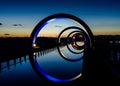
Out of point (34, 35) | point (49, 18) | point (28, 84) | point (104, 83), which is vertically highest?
point (49, 18)

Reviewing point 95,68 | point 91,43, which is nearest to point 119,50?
point 91,43

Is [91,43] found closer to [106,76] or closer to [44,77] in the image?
[44,77]

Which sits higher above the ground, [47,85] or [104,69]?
[104,69]

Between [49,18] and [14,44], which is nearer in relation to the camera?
[49,18]

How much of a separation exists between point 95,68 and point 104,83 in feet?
3.84

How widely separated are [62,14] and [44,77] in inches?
180

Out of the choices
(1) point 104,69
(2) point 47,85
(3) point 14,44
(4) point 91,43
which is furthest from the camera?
(3) point 14,44

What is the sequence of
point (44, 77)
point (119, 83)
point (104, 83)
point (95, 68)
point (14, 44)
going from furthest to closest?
point (14, 44) → point (44, 77) → point (95, 68) → point (104, 83) → point (119, 83)

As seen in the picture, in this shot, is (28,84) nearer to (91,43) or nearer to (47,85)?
(47,85)

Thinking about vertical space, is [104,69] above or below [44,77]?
above

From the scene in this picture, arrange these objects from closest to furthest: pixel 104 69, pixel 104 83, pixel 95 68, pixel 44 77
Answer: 1. pixel 104 83
2. pixel 104 69
3. pixel 95 68
4. pixel 44 77

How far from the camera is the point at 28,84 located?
1058 cm

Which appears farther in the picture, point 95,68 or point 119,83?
point 95,68

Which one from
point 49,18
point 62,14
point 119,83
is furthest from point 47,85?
point 119,83
